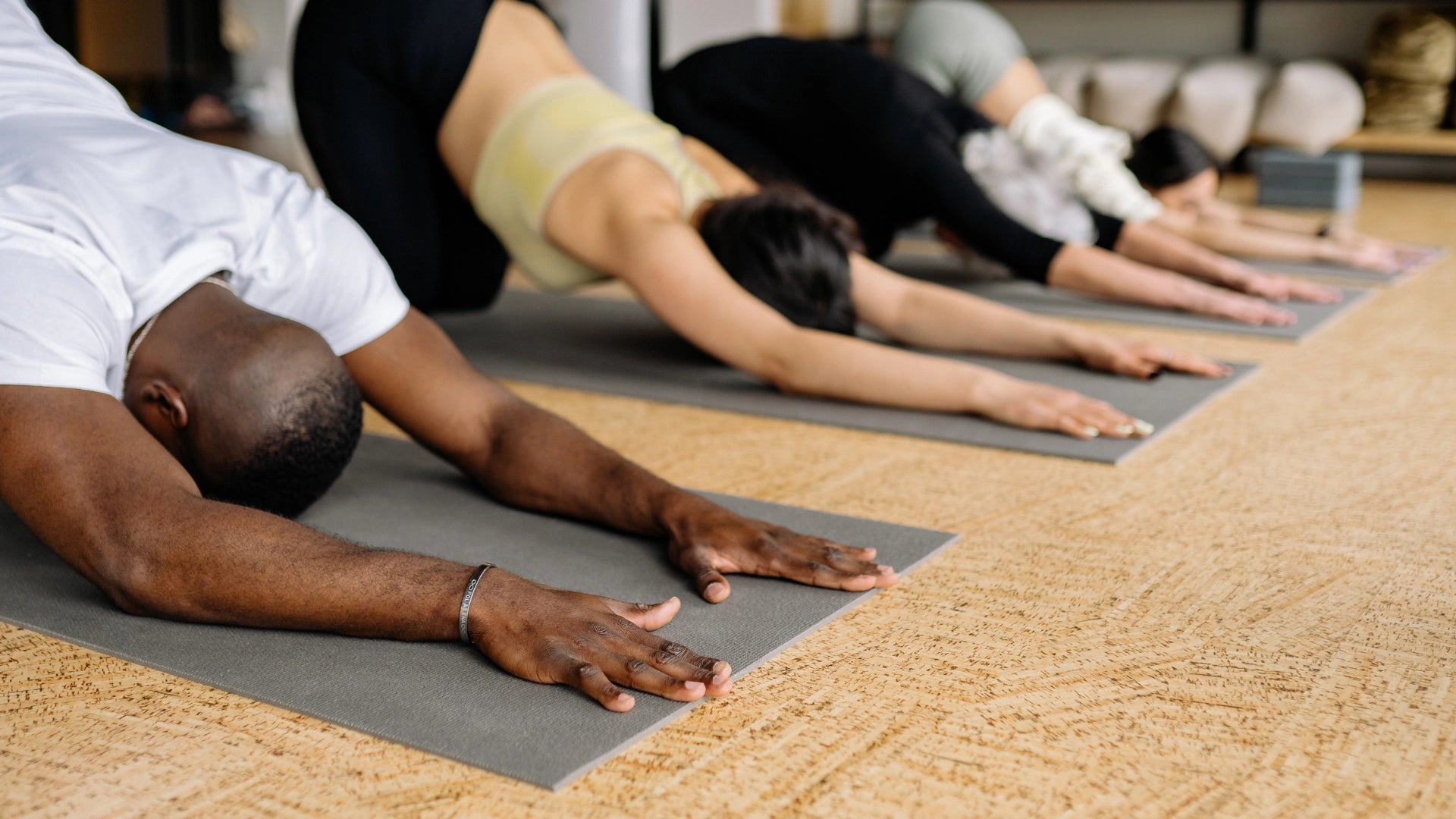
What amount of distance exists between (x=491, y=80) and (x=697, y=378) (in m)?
0.68

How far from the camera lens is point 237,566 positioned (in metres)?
1.23

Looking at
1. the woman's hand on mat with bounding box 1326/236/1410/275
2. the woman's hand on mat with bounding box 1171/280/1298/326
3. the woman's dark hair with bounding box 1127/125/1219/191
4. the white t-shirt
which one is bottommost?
the woman's hand on mat with bounding box 1326/236/1410/275

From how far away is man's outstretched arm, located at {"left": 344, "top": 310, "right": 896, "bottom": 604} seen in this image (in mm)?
1547

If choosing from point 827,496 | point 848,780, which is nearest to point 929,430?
point 827,496

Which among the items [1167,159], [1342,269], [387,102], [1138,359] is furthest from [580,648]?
[1342,269]

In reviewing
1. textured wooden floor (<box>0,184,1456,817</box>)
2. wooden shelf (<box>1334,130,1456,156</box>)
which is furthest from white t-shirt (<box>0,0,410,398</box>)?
wooden shelf (<box>1334,130,1456,156</box>)

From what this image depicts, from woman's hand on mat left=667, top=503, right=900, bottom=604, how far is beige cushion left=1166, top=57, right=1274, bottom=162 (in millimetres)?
4970

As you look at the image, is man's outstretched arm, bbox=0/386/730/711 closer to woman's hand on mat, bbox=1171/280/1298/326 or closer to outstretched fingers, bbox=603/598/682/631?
outstretched fingers, bbox=603/598/682/631

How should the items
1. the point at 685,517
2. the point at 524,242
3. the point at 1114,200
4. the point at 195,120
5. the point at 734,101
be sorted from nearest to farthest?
the point at 685,517
the point at 524,242
the point at 734,101
the point at 1114,200
the point at 195,120

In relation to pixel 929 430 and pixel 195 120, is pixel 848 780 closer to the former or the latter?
pixel 929 430

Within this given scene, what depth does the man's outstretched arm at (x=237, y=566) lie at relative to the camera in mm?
1212

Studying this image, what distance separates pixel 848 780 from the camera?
3.48 feet

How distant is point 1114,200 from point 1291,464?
5.34ft

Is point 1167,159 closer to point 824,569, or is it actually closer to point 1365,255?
point 1365,255
